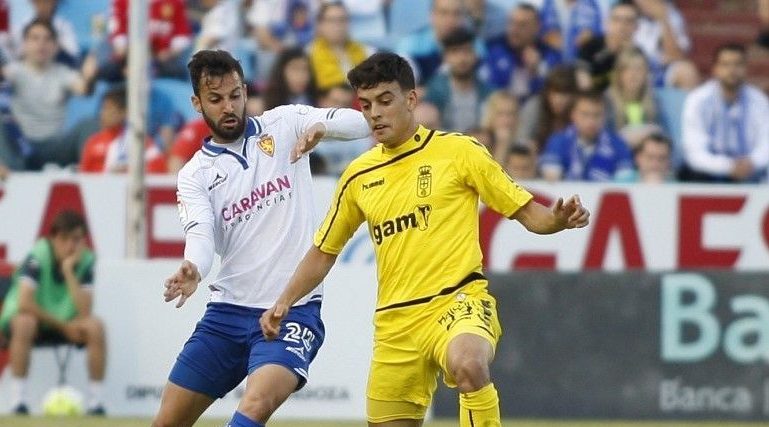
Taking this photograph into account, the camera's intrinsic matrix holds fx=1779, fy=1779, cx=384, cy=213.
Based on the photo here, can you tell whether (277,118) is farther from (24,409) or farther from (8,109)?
(8,109)

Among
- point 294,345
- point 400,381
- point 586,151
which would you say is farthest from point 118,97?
point 400,381

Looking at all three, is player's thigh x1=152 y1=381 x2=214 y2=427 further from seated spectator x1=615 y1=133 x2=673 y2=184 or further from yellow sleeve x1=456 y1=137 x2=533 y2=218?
seated spectator x1=615 y1=133 x2=673 y2=184

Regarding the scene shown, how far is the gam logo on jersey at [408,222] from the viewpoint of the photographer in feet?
26.7

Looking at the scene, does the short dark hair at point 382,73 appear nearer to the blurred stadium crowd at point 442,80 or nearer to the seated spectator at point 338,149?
the blurred stadium crowd at point 442,80

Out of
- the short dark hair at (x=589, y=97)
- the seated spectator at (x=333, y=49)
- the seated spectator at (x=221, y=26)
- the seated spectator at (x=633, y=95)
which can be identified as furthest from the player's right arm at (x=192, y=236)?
the seated spectator at (x=633, y=95)

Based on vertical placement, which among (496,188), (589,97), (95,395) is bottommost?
(95,395)

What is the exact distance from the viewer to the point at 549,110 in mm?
16219

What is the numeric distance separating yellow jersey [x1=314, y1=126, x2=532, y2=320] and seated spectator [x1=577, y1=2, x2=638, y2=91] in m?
8.71

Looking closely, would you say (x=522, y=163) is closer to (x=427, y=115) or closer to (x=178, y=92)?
(x=427, y=115)

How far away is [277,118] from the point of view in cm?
867

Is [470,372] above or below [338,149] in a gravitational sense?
below

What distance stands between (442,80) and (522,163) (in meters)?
1.44

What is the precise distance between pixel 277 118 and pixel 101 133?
740 cm

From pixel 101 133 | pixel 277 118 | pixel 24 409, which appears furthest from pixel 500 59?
pixel 277 118
